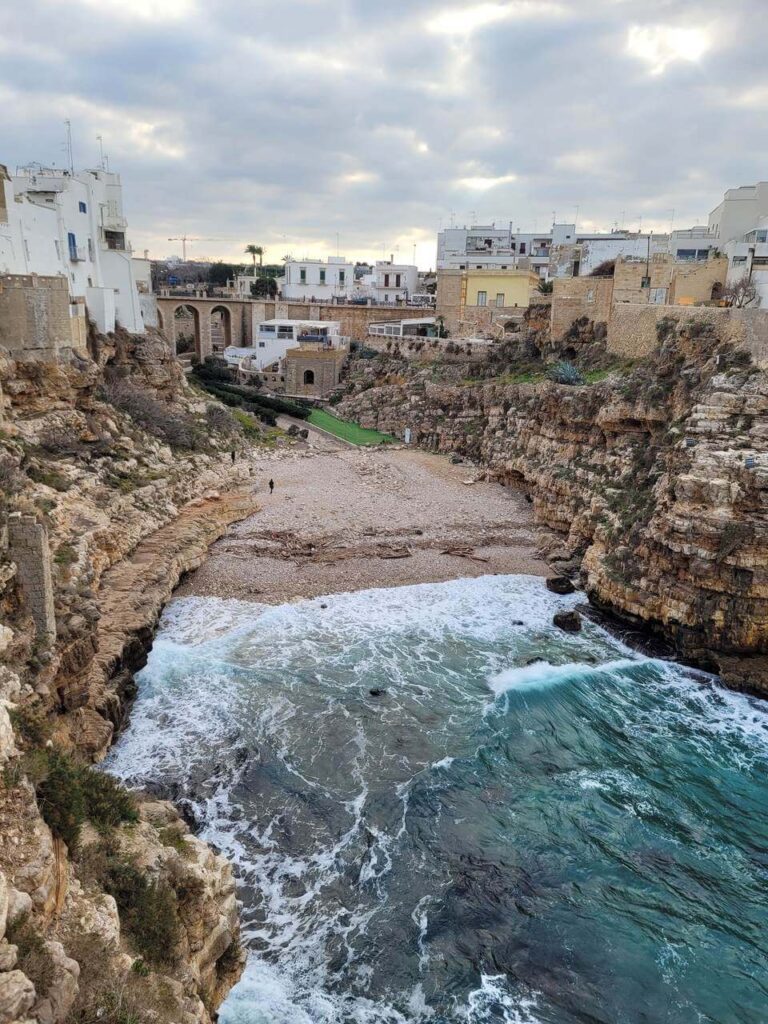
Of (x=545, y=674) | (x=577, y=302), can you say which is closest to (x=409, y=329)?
(x=577, y=302)

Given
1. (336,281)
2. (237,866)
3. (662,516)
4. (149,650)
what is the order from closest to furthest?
(237,866), (149,650), (662,516), (336,281)

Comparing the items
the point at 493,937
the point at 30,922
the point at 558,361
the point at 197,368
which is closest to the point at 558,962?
the point at 493,937

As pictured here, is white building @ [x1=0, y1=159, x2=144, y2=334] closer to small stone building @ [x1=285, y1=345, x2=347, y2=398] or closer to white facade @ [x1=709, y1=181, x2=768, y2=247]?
small stone building @ [x1=285, y1=345, x2=347, y2=398]

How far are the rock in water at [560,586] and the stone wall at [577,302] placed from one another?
1864 cm

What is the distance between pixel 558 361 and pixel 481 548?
16098 millimetres

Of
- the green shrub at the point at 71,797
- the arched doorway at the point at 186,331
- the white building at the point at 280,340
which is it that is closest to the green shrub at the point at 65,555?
the green shrub at the point at 71,797

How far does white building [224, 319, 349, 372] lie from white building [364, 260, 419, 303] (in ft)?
38.6

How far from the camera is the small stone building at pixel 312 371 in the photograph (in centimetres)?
5003

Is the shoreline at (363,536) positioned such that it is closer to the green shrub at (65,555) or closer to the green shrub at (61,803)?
the green shrub at (65,555)

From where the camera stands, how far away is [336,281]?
67125 mm

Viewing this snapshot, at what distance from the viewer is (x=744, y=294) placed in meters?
27.0

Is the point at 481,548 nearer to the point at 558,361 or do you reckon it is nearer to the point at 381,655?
the point at 381,655

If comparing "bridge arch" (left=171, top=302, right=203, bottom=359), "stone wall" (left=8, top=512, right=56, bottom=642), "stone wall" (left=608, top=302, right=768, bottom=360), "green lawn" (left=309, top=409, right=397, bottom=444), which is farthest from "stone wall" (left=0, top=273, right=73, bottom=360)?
"bridge arch" (left=171, top=302, right=203, bottom=359)

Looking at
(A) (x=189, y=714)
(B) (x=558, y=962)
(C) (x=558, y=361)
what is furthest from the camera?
(C) (x=558, y=361)
